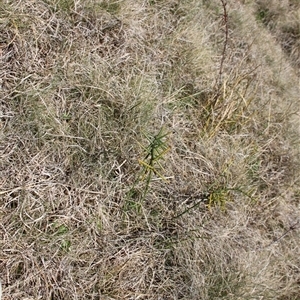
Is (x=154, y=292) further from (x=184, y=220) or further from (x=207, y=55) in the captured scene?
(x=207, y=55)

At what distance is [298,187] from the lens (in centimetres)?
293

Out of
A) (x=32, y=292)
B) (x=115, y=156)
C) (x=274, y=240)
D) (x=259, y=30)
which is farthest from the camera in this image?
(x=259, y=30)

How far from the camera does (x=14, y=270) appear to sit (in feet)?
6.42

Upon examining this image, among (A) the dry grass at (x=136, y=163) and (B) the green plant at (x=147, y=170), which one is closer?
(A) the dry grass at (x=136, y=163)

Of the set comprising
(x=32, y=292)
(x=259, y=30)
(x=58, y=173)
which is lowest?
(x=32, y=292)

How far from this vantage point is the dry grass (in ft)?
6.88

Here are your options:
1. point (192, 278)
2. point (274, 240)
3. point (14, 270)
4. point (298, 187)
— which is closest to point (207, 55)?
point (298, 187)

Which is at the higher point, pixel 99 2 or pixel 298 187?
pixel 99 2

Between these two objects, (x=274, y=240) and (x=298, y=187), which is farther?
(x=298, y=187)

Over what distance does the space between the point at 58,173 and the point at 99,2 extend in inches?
40.6

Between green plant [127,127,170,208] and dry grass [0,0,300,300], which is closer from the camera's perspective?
dry grass [0,0,300,300]

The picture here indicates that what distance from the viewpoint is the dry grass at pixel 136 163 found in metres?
2.10

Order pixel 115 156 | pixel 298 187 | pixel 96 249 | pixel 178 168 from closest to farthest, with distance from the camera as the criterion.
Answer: pixel 96 249 → pixel 115 156 → pixel 178 168 → pixel 298 187

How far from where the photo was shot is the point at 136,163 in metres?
2.37
